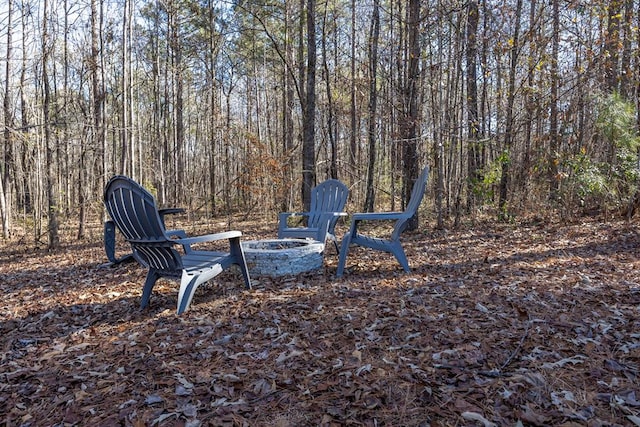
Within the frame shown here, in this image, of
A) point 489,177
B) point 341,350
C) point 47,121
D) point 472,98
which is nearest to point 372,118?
point 472,98

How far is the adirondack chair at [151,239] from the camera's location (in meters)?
3.05

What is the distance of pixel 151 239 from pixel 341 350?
5.54 ft

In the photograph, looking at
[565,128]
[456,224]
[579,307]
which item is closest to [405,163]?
[456,224]

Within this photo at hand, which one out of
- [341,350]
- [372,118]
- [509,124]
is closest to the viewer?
[341,350]

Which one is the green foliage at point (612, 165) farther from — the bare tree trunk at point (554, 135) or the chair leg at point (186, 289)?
the chair leg at point (186, 289)

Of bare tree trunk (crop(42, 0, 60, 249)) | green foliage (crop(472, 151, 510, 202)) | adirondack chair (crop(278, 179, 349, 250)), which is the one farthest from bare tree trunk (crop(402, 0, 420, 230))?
bare tree trunk (crop(42, 0, 60, 249))

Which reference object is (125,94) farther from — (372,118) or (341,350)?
(341,350)

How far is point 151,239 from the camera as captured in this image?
10.3ft

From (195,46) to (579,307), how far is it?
13.0 metres

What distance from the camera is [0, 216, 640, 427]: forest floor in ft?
5.87

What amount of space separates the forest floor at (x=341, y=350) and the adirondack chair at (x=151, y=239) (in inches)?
11.0

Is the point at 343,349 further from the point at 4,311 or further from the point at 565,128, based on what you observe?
the point at 565,128

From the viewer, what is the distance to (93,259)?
6.27 meters

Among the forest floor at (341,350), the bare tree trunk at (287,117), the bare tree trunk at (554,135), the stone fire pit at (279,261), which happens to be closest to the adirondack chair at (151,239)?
the forest floor at (341,350)
